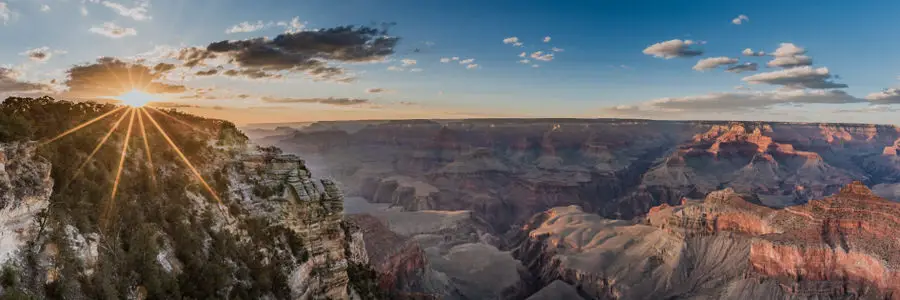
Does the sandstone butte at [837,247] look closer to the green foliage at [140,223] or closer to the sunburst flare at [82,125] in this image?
the green foliage at [140,223]

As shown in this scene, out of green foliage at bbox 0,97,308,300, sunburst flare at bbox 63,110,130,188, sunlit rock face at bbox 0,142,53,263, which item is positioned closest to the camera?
sunlit rock face at bbox 0,142,53,263

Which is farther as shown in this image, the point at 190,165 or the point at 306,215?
the point at 306,215

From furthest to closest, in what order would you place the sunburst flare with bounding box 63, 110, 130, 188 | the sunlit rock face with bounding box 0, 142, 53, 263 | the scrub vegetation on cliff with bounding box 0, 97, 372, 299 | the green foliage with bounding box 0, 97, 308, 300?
the sunburst flare with bounding box 63, 110, 130, 188 → the green foliage with bounding box 0, 97, 308, 300 → the scrub vegetation on cliff with bounding box 0, 97, 372, 299 → the sunlit rock face with bounding box 0, 142, 53, 263

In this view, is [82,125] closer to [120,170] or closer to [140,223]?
[120,170]

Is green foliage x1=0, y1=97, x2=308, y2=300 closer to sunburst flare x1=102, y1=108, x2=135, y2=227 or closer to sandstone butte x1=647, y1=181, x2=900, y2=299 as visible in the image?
sunburst flare x1=102, y1=108, x2=135, y2=227

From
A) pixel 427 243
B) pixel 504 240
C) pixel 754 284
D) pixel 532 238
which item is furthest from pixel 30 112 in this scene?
pixel 504 240

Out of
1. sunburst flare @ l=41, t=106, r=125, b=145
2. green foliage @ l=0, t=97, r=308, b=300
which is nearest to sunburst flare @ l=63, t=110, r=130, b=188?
green foliage @ l=0, t=97, r=308, b=300

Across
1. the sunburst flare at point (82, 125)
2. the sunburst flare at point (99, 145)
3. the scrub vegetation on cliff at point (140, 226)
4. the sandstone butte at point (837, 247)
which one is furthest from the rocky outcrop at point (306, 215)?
the sandstone butte at point (837, 247)

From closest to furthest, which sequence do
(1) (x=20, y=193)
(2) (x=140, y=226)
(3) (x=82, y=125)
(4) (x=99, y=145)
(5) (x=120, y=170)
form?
(1) (x=20, y=193), (2) (x=140, y=226), (5) (x=120, y=170), (4) (x=99, y=145), (3) (x=82, y=125)

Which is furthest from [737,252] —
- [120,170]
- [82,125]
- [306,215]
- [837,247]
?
[82,125]

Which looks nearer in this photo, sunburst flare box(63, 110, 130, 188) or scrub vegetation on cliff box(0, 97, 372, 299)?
scrub vegetation on cliff box(0, 97, 372, 299)

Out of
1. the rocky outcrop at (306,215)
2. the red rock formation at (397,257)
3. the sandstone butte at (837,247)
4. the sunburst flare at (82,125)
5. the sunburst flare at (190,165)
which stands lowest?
the red rock formation at (397,257)
